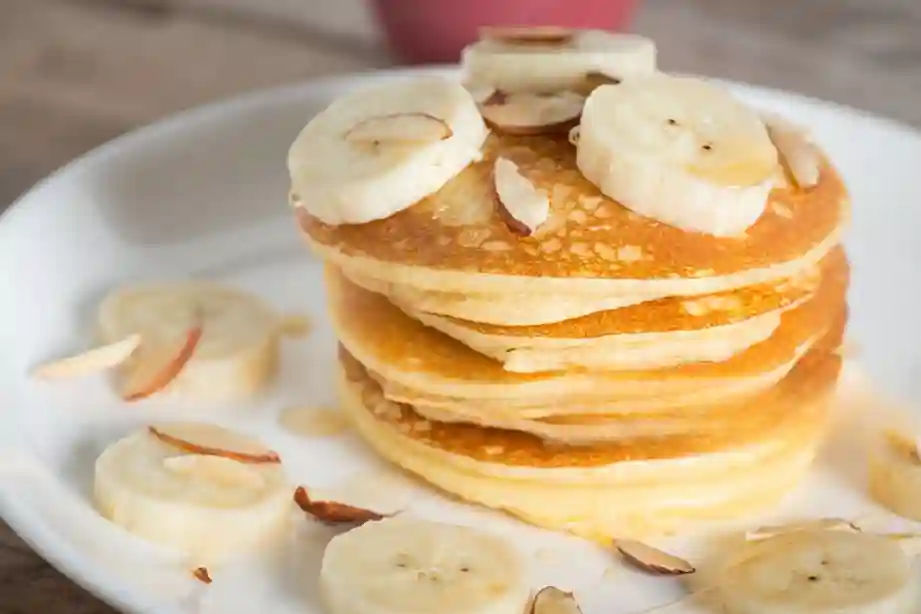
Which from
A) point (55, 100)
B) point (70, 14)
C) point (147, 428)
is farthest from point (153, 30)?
point (147, 428)

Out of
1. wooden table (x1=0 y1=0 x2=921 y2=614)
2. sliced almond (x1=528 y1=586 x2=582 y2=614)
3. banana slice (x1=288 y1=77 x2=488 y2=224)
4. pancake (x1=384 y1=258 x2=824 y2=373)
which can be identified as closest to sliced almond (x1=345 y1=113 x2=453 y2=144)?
banana slice (x1=288 y1=77 x2=488 y2=224)

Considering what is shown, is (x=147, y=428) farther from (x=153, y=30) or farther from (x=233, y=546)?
(x=153, y=30)

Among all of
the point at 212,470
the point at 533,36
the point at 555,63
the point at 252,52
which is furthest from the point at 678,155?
the point at 252,52

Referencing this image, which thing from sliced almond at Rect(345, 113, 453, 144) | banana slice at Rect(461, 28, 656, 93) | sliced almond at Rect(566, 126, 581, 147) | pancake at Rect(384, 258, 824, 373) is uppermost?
banana slice at Rect(461, 28, 656, 93)

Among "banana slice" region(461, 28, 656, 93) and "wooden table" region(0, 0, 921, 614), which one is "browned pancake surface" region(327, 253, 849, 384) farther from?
"wooden table" region(0, 0, 921, 614)

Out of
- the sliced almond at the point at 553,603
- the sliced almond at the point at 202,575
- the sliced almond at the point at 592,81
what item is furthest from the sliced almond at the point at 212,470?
the sliced almond at the point at 592,81
